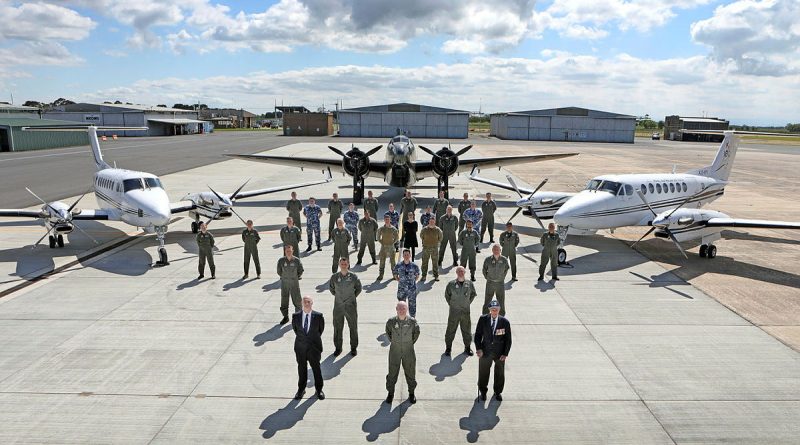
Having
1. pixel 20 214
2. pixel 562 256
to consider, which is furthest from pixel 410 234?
pixel 20 214

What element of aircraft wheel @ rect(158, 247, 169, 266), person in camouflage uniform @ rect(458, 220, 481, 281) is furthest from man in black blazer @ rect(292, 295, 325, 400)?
aircraft wheel @ rect(158, 247, 169, 266)

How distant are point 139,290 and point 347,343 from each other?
609 cm

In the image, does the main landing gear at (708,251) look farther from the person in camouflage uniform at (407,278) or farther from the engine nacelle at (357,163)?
the engine nacelle at (357,163)

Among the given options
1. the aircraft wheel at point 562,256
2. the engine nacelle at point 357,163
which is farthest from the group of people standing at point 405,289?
the engine nacelle at point 357,163

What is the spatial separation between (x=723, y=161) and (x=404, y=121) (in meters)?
84.0

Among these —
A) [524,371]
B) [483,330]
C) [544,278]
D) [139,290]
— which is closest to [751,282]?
[544,278]

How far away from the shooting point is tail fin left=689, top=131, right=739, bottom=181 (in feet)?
62.6

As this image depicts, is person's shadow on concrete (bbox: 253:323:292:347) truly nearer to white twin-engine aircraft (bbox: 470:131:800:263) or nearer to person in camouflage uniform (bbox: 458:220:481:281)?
person in camouflage uniform (bbox: 458:220:481:281)

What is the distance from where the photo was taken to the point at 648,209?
54.0ft

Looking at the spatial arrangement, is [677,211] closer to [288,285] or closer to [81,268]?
[288,285]

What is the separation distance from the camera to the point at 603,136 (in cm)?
9350

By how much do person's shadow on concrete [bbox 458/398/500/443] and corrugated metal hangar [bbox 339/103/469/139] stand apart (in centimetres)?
9347

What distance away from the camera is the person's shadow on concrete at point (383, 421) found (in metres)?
6.77

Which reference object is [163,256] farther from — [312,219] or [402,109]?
[402,109]
